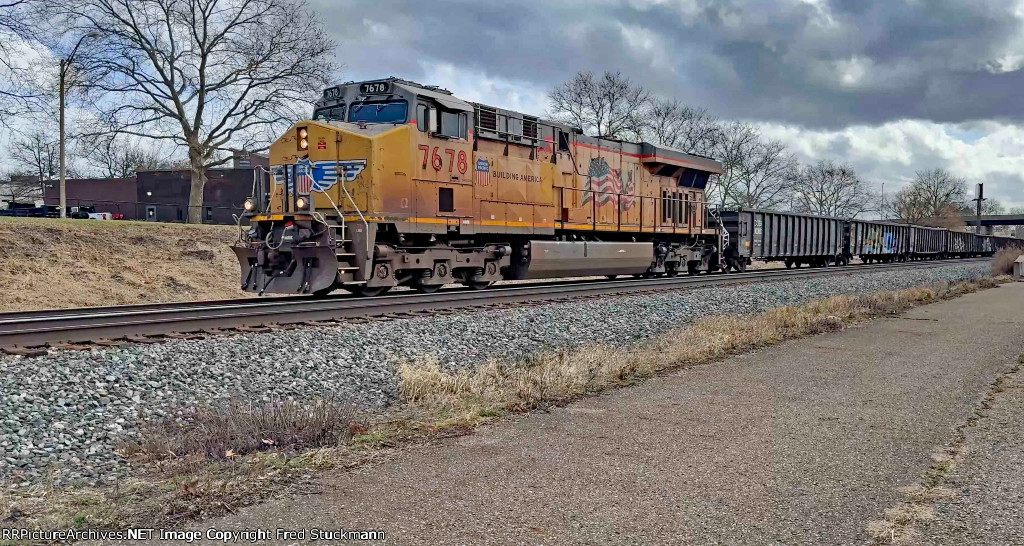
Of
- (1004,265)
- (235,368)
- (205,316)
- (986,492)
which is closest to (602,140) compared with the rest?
(205,316)

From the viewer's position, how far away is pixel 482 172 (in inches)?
561

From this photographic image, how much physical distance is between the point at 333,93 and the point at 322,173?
6.21 feet

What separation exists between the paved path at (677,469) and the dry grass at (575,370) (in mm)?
300

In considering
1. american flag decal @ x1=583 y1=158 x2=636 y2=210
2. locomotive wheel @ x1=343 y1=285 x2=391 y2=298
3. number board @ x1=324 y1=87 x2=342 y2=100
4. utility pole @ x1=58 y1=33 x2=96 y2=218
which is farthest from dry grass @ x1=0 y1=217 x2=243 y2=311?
american flag decal @ x1=583 y1=158 x2=636 y2=210

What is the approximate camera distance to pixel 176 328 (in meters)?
8.37

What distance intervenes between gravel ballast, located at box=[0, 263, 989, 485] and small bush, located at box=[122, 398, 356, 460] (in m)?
0.21

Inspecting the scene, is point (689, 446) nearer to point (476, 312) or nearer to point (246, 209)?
point (476, 312)

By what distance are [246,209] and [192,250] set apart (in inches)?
369

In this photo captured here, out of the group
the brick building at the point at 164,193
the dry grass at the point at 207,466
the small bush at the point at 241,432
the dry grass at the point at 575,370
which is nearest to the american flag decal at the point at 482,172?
the dry grass at the point at 575,370

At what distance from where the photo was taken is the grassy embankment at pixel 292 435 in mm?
3520

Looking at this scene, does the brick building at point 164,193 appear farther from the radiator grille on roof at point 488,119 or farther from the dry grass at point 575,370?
the dry grass at point 575,370

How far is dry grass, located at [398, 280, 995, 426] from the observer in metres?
5.83

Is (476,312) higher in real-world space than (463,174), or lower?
lower

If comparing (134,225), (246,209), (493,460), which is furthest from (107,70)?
(493,460)
